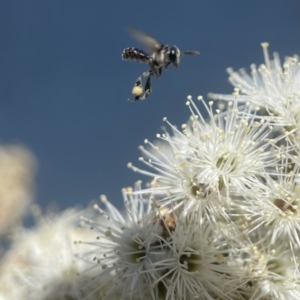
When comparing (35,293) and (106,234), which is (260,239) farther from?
(35,293)

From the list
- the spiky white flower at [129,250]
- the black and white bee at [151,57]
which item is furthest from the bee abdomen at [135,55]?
the spiky white flower at [129,250]

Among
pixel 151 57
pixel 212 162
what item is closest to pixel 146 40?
pixel 151 57

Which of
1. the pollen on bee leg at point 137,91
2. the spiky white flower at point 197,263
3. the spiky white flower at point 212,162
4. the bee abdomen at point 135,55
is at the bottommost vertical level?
the spiky white flower at point 197,263

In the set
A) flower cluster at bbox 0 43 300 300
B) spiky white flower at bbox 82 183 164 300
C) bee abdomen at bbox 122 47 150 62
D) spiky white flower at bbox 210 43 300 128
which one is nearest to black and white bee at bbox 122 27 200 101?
bee abdomen at bbox 122 47 150 62

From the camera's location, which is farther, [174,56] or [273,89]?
[273,89]

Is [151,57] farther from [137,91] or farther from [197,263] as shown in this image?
[197,263]

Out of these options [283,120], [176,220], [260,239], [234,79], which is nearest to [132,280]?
[176,220]

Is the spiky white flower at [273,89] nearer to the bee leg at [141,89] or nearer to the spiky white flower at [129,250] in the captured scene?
A: the bee leg at [141,89]
